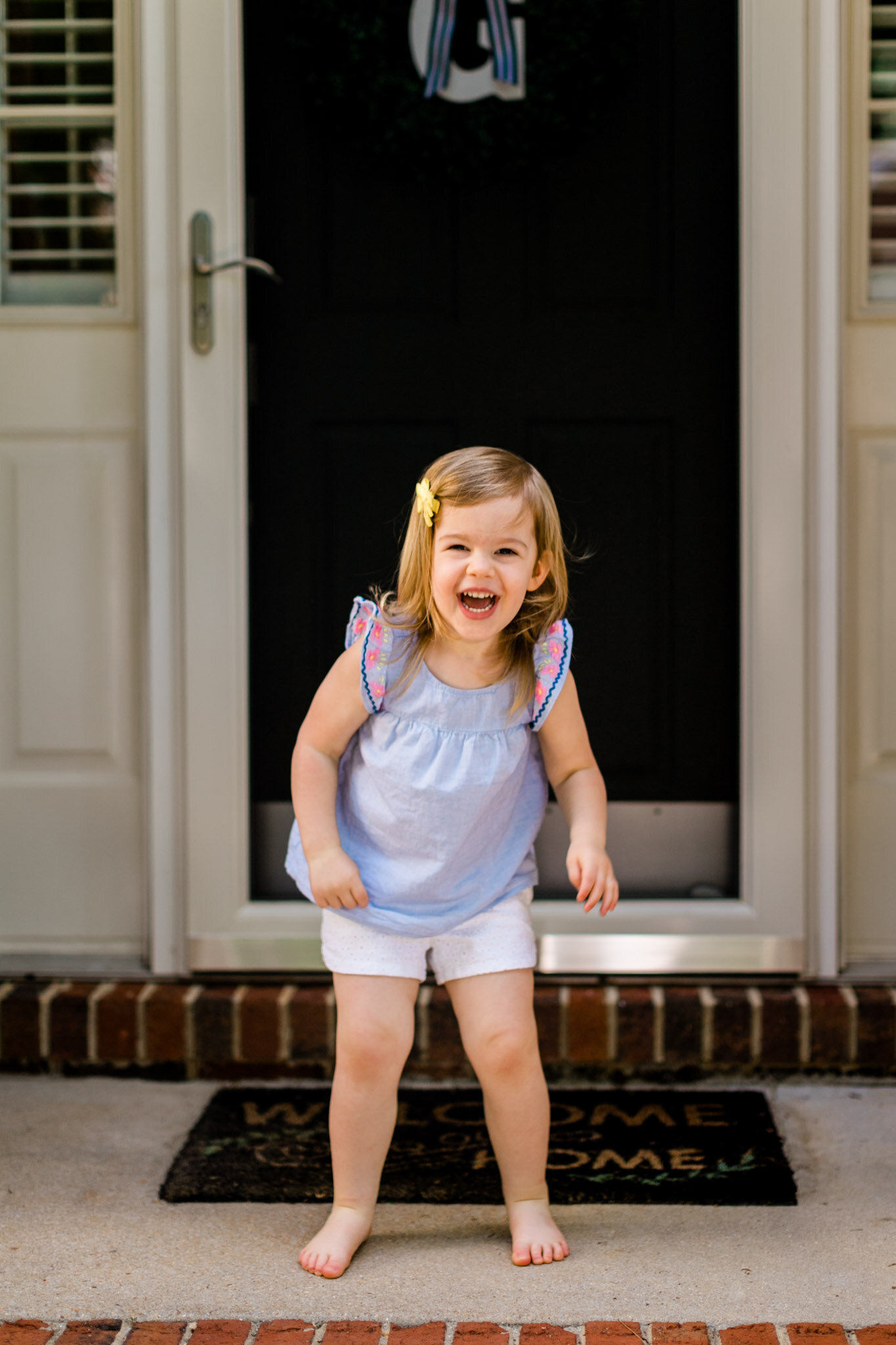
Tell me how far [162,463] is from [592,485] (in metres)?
0.87

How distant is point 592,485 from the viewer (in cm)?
246

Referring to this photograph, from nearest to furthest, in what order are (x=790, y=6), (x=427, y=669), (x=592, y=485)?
(x=427, y=669) < (x=790, y=6) < (x=592, y=485)

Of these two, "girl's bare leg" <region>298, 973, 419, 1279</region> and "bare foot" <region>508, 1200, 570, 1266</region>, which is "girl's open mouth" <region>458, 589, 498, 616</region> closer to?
"girl's bare leg" <region>298, 973, 419, 1279</region>

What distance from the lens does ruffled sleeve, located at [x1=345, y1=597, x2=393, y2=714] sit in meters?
1.72

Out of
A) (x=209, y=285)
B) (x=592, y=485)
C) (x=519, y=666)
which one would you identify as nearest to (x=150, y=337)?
(x=209, y=285)

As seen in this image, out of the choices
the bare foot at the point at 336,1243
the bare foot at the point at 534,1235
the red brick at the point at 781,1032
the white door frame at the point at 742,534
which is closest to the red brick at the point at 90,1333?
the bare foot at the point at 336,1243

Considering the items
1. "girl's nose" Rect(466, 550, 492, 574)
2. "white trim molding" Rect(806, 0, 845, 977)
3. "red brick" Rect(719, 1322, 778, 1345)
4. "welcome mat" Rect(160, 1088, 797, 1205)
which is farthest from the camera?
"white trim molding" Rect(806, 0, 845, 977)

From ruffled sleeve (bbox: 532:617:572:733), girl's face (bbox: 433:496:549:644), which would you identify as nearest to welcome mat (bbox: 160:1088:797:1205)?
ruffled sleeve (bbox: 532:617:572:733)

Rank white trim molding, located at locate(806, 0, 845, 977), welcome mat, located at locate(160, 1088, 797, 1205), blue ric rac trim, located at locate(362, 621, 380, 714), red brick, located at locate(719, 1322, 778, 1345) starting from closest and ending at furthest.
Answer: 1. red brick, located at locate(719, 1322, 778, 1345)
2. blue ric rac trim, located at locate(362, 621, 380, 714)
3. welcome mat, located at locate(160, 1088, 797, 1205)
4. white trim molding, located at locate(806, 0, 845, 977)

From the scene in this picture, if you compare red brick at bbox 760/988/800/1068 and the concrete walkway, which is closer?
the concrete walkway

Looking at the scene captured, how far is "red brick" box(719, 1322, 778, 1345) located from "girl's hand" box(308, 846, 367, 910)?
706 millimetres

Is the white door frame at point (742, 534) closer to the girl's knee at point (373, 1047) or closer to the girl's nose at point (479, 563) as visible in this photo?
the girl's knee at point (373, 1047)

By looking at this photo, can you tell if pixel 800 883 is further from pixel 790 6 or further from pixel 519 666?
pixel 790 6

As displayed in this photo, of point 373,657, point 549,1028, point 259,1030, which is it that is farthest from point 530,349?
point 259,1030
